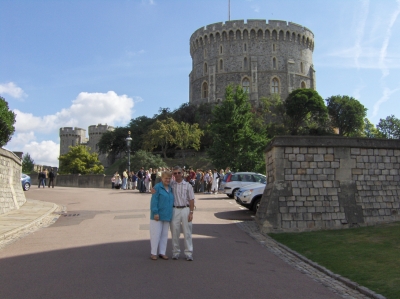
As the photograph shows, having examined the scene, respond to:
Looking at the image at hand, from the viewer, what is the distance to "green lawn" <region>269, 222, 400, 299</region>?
7293mm

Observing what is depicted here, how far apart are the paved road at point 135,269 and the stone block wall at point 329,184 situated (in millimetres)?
1802

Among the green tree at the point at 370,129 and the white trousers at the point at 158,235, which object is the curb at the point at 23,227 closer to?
the white trousers at the point at 158,235

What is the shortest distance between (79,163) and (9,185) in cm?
5851

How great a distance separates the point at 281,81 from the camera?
254ft

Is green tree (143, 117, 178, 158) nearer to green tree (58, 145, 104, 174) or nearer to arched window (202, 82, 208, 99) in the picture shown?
green tree (58, 145, 104, 174)

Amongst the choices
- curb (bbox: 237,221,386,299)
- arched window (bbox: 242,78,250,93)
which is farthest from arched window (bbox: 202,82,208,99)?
curb (bbox: 237,221,386,299)

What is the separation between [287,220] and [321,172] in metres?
1.98

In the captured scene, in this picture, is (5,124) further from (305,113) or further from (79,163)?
(305,113)

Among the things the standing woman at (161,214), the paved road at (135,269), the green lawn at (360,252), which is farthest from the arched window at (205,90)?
the standing woman at (161,214)

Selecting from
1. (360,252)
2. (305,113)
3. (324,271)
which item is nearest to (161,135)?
(305,113)

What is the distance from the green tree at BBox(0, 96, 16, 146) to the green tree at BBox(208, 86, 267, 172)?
17.1 m

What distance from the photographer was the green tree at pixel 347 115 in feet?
224

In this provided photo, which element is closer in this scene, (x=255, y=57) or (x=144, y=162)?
(x=144, y=162)

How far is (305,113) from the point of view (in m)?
67.5
